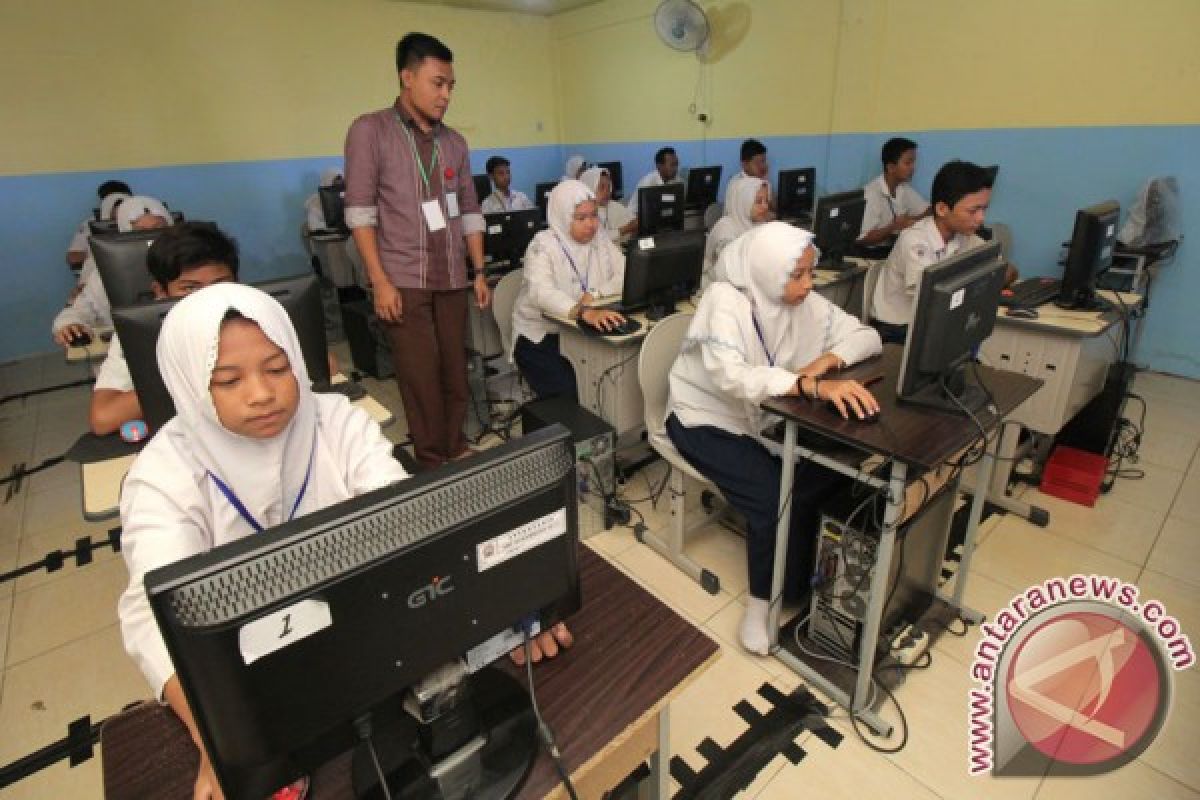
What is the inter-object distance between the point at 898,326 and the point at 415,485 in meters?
2.63

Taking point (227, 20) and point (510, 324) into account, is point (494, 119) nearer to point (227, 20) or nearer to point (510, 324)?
point (227, 20)

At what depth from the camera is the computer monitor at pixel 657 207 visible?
12.6 feet

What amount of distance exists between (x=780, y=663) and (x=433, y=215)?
200 cm

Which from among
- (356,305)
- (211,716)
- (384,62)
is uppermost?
(384,62)

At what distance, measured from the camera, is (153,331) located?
1262 mm

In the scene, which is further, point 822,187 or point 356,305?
point 822,187

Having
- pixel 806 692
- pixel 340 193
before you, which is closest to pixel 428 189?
pixel 806 692

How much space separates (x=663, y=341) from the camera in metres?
2.09

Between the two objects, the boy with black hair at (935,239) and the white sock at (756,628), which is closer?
the white sock at (756,628)

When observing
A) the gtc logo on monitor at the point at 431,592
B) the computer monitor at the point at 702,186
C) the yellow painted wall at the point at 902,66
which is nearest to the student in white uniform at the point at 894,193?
the yellow painted wall at the point at 902,66

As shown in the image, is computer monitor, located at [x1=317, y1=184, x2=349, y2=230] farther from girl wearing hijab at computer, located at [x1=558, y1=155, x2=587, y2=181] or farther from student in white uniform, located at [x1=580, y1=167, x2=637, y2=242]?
girl wearing hijab at computer, located at [x1=558, y1=155, x2=587, y2=181]

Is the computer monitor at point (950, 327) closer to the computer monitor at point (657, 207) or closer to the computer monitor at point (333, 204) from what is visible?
the computer monitor at point (657, 207)

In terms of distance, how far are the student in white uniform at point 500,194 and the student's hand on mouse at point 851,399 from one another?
4785 millimetres

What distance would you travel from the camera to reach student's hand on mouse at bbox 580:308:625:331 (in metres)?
2.35
